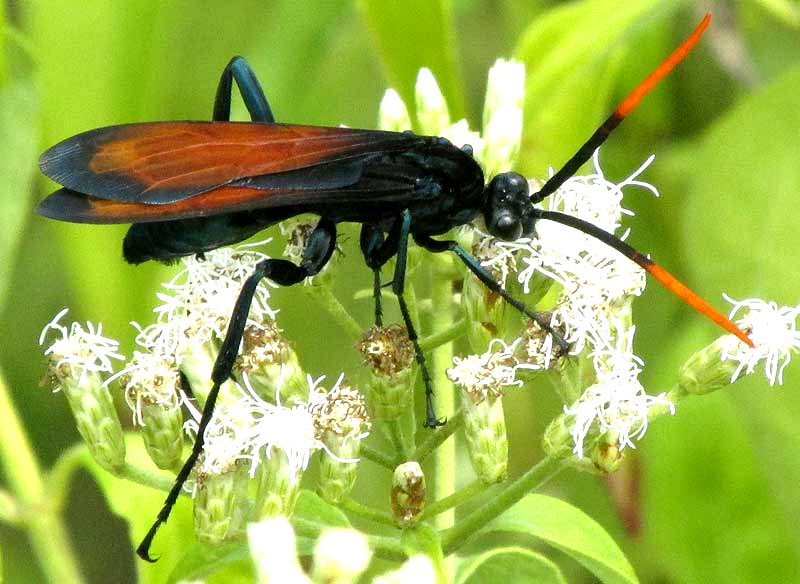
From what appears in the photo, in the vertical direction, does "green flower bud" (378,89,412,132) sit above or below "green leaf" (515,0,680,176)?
below

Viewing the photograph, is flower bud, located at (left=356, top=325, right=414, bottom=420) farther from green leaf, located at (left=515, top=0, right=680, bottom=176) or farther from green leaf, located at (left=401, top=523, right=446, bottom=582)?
green leaf, located at (left=515, top=0, right=680, bottom=176)

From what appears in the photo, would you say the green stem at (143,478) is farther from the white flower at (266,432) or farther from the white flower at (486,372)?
the white flower at (486,372)

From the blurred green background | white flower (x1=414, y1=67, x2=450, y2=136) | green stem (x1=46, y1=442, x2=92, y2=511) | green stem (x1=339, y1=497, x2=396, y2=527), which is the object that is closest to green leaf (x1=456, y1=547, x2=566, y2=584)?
green stem (x1=339, y1=497, x2=396, y2=527)

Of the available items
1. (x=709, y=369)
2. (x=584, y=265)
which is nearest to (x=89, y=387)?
(x=584, y=265)

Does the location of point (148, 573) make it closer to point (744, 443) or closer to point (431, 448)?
point (431, 448)

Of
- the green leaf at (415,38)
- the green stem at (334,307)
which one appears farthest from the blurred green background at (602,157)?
the green stem at (334,307)
